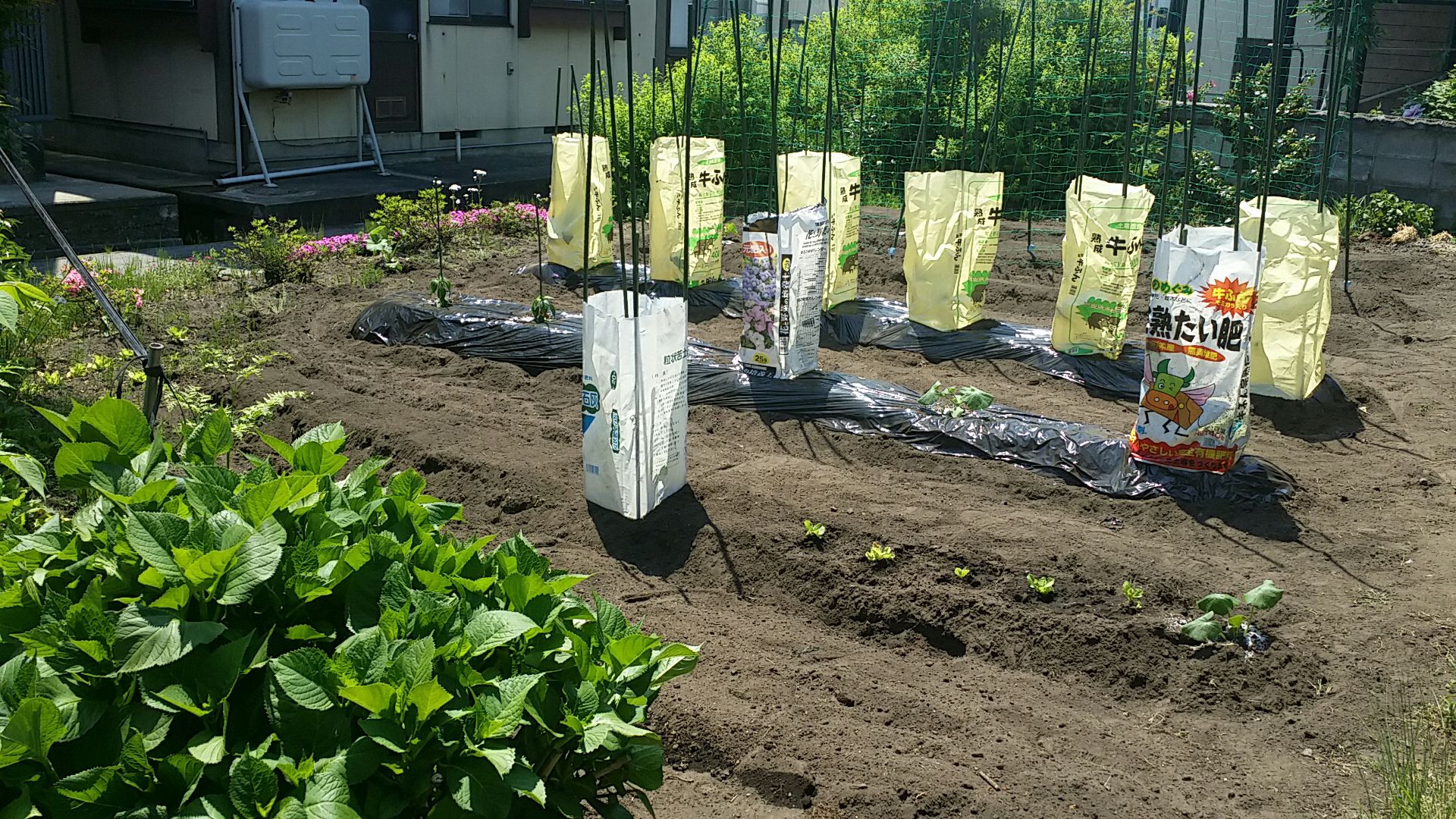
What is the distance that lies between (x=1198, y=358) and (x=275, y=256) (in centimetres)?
561

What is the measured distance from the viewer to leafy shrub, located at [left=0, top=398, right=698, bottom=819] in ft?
4.87

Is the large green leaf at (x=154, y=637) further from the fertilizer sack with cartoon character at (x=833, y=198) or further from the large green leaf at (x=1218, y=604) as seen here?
the fertilizer sack with cartoon character at (x=833, y=198)

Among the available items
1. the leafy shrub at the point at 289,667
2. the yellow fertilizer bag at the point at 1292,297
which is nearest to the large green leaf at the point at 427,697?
the leafy shrub at the point at 289,667

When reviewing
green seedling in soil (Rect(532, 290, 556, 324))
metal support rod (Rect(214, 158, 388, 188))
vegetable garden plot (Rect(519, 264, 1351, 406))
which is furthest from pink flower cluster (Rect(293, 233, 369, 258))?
green seedling in soil (Rect(532, 290, 556, 324))

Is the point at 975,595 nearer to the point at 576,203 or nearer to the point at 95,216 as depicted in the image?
the point at 576,203

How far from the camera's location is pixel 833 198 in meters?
6.61

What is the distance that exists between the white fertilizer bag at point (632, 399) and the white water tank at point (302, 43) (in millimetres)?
7289

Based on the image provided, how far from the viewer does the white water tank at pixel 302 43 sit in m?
9.82

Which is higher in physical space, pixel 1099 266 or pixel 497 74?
pixel 497 74

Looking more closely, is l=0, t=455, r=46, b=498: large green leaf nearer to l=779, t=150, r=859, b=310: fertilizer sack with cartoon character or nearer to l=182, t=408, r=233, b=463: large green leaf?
l=182, t=408, r=233, b=463: large green leaf

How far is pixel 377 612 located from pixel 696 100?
8.81 metres

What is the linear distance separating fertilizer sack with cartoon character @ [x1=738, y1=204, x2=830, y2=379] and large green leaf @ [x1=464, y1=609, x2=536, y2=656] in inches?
153

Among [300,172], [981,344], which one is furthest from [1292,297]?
[300,172]

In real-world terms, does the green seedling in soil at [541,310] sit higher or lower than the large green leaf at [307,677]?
lower
